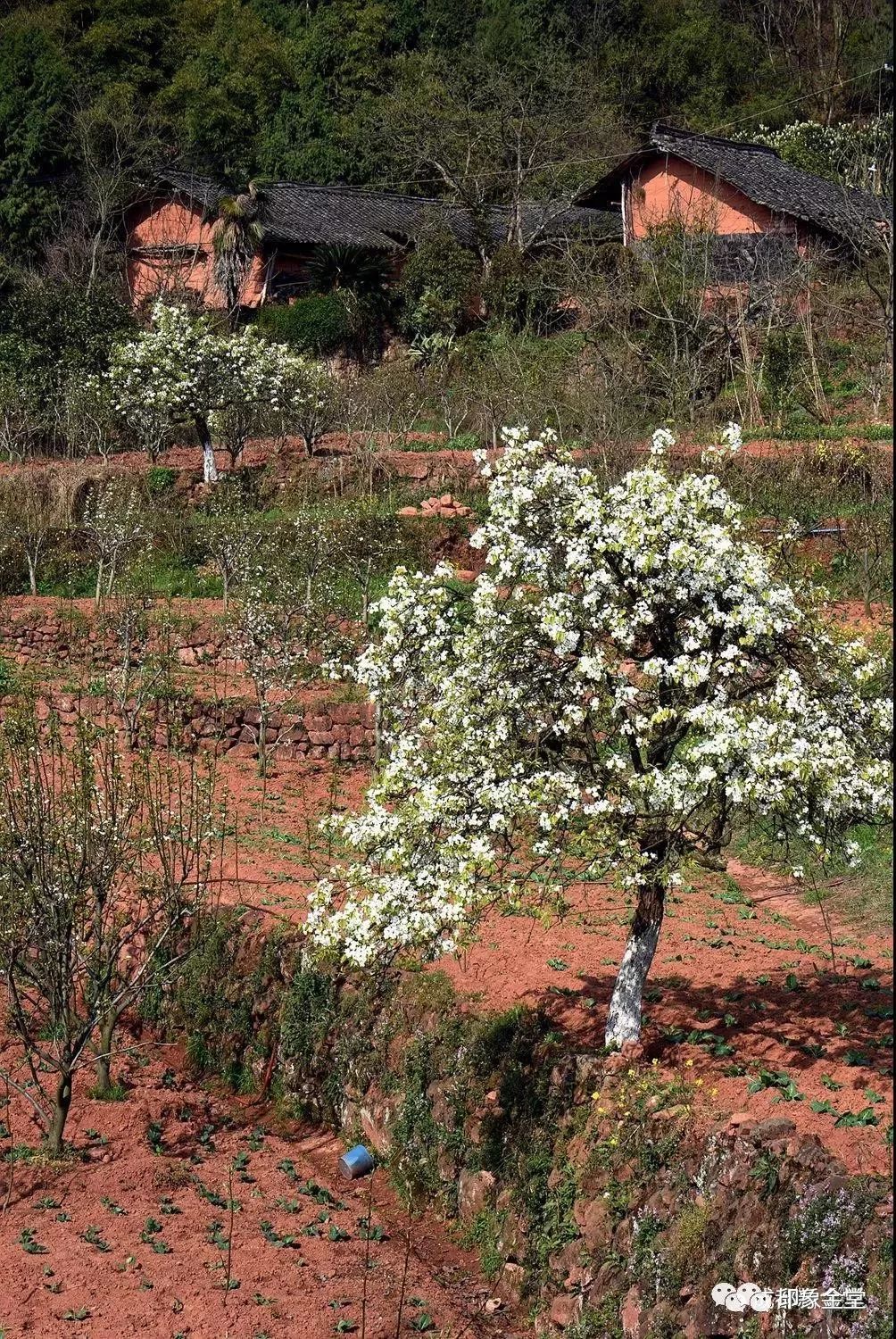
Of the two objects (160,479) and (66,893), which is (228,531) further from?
(66,893)


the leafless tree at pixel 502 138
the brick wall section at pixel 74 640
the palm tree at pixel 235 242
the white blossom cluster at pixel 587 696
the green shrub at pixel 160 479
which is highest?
the leafless tree at pixel 502 138

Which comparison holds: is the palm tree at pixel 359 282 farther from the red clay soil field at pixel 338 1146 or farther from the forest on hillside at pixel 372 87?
the red clay soil field at pixel 338 1146

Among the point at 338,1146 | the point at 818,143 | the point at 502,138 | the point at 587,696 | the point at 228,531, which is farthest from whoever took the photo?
the point at 502,138

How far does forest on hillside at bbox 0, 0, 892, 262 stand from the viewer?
39.1 metres

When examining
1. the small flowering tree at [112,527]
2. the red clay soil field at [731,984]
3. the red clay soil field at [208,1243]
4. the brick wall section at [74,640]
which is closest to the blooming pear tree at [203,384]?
the small flowering tree at [112,527]

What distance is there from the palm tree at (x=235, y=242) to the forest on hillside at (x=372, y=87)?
295 centimetres

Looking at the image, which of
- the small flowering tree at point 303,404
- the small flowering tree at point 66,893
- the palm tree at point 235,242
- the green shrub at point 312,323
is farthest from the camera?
the palm tree at point 235,242

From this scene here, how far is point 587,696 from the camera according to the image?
28.8 feet

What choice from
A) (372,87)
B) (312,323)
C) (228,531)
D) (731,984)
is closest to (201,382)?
(228,531)

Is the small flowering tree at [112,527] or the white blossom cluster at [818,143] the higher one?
the white blossom cluster at [818,143]

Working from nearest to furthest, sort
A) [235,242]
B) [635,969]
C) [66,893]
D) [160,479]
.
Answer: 1. [635,969]
2. [66,893]
3. [160,479]
4. [235,242]

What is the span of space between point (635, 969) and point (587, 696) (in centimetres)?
201

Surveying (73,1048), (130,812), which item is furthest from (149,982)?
(130,812)

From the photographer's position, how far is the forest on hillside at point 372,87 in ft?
128
